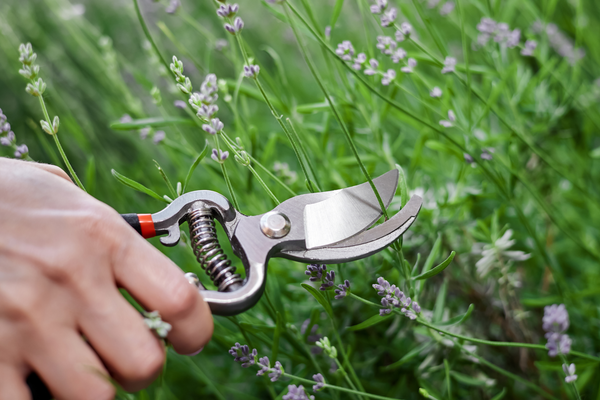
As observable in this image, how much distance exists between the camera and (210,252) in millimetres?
406

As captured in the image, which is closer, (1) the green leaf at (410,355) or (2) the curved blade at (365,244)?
(2) the curved blade at (365,244)

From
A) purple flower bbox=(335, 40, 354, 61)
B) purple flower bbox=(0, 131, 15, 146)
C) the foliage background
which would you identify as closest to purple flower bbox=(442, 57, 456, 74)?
the foliage background

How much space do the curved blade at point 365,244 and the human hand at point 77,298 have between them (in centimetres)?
12

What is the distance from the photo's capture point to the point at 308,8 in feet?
1.90

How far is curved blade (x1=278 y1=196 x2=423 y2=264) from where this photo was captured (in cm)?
42

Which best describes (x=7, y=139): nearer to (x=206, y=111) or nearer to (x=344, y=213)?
(x=206, y=111)

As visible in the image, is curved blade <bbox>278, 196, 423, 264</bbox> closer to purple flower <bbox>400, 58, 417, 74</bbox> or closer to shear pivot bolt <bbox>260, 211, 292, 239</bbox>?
shear pivot bolt <bbox>260, 211, 292, 239</bbox>

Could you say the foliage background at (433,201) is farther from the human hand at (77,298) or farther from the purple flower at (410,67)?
the human hand at (77,298)

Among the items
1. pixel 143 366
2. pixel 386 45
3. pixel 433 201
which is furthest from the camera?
pixel 433 201

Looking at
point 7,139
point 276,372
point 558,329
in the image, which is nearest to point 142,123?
point 7,139

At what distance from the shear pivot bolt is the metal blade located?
0.02 m

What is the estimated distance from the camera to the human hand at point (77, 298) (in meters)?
0.32

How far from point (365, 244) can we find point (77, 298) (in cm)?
26

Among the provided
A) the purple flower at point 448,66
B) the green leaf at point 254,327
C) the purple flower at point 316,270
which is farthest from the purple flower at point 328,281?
the purple flower at point 448,66
